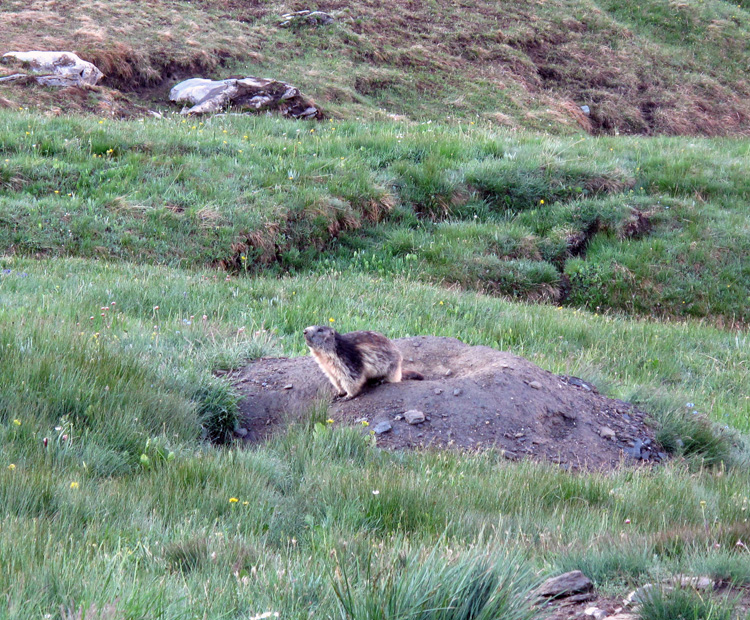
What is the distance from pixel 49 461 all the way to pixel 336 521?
1.87 meters

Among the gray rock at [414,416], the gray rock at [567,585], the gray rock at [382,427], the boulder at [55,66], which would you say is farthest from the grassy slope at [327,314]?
the gray rock at [414,416]

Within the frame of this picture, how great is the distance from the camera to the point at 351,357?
22.1 feet

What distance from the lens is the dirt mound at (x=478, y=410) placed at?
6191 millimetres

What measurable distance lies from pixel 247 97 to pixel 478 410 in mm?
14203

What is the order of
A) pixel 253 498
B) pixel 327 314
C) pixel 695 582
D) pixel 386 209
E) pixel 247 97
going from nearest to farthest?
pixel 695 582 → pixel 253 498 → pixel 327 314 → pixel 386 209 → pixel 247 97

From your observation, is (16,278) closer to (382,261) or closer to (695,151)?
(382,261)

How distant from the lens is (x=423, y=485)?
4.59 metres

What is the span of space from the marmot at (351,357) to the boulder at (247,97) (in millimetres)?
12563

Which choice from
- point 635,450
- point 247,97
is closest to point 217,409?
point 635,450

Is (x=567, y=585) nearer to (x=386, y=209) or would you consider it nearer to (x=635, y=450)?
(x=635, y=450)

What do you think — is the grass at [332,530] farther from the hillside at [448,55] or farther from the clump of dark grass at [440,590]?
the hillside at [448,55]

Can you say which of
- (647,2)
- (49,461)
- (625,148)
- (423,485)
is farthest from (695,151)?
(647,2)

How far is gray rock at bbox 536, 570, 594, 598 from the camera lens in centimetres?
325

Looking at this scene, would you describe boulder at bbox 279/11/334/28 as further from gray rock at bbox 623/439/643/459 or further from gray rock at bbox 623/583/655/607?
gray rock at bbox 623/583/655/607
